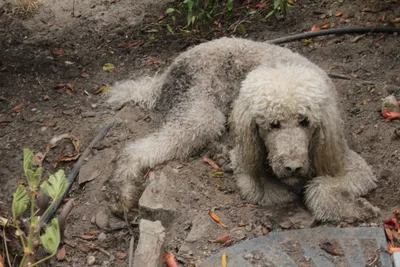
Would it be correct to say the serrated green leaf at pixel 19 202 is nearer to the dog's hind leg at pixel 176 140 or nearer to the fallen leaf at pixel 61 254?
the fallen leaf at pixel 61 254

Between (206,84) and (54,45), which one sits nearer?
(206,84)

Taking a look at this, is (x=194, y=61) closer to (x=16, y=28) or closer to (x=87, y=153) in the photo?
(x=87, y=153)

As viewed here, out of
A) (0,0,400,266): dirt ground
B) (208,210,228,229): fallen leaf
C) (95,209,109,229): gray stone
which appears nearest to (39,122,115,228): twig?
(0,0,400,266): dirt ground

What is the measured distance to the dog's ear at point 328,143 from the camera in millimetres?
3680

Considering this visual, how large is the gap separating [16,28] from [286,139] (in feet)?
13.9

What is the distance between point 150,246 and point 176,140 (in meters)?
1.33

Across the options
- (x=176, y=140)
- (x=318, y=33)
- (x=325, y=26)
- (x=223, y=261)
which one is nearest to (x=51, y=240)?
(x=223, y=261)

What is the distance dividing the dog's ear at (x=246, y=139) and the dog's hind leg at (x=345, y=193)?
400mm

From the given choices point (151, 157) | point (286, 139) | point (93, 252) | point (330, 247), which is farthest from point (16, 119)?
point (330, 247)

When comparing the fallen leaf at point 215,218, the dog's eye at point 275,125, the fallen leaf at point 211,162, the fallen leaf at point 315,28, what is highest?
the dog's eye at point 275,125

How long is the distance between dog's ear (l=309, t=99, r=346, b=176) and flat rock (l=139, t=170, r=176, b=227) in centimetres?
98

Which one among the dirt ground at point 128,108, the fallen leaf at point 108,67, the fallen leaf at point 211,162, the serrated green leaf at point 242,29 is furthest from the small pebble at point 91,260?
the serrated green leaf at point 242,29

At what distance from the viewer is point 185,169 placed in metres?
4.27

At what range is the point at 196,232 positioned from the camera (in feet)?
11.7
